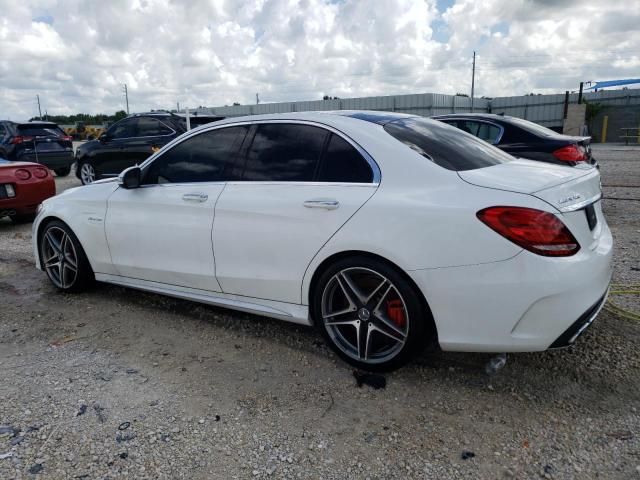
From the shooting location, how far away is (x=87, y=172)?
1228 centimetres

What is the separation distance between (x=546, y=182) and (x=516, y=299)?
69cm

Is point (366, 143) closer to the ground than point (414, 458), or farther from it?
farther from it

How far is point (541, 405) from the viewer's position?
2.78 meters

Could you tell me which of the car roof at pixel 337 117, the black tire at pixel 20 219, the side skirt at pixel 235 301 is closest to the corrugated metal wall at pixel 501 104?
the black tire at pixel 20 219

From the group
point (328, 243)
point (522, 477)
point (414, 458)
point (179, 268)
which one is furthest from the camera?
point (179, 268)

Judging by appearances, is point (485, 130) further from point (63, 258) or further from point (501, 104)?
point (501, 104)

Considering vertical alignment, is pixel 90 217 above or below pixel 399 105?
below

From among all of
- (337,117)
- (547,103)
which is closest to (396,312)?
(337,117)

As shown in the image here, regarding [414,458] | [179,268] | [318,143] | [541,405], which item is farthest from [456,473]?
[179,268]

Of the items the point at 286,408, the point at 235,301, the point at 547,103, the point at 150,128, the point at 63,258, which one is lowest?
the point at 286,408

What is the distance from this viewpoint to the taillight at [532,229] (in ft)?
8.36

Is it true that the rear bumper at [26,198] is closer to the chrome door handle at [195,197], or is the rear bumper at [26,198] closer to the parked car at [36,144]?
the chrome door handle at [195,197]

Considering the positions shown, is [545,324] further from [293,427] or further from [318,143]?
[318,143]

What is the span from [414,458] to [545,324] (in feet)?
3.03
